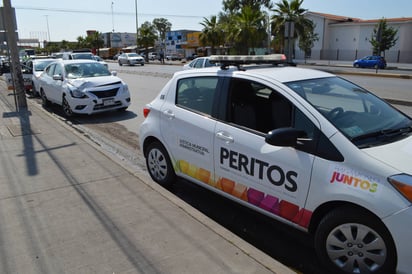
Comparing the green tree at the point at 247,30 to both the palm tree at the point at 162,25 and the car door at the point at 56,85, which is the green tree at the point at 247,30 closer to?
the car door at the point at 56,85

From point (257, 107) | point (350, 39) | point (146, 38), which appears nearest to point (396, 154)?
point (257, 107)

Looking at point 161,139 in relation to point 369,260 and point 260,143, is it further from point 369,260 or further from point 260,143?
point 369,260

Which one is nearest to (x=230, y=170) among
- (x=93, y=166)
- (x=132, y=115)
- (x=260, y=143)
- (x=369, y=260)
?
(x=260, y=143)

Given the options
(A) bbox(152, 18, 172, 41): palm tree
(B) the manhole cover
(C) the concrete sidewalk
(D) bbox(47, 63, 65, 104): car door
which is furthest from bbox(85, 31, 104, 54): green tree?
(C) the concrete sidewalk

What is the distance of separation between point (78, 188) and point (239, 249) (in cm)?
250

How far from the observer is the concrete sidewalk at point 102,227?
3066 millimetres

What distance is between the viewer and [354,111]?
354 centimetres

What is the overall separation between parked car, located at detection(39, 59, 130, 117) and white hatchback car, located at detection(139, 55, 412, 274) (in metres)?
6.13

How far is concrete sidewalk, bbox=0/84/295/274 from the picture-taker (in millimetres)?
3066

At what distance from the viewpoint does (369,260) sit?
281 centimetres

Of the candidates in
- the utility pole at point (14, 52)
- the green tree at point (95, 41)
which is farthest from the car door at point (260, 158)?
the green tree at point (95, 41)

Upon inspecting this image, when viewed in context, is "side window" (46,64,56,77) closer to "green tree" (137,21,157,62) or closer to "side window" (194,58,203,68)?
"side window" (194,58,203,68)

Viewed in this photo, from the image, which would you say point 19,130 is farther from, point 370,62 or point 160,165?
point 370,62

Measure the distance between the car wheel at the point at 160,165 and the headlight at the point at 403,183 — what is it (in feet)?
9.29
